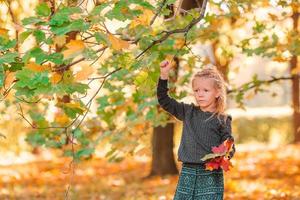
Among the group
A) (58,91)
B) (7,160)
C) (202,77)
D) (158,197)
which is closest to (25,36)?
(58,91)

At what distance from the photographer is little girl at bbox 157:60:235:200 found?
4.76 meters

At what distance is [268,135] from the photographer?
22.8 metres

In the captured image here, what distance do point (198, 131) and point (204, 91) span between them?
28 cm

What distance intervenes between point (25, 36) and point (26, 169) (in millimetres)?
12142

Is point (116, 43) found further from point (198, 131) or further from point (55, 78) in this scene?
point (198, 131)

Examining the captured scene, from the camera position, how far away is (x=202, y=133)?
4.78 m

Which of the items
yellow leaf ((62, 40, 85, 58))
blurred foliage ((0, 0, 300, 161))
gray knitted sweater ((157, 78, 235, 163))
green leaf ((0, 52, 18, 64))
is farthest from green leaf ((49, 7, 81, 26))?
gray knitted sweater ((157, 78, 235, 163))

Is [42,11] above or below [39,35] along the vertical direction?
above

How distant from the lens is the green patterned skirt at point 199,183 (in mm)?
4797

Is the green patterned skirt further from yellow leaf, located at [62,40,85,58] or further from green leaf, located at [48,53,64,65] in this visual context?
yellow leaf, located at [62,40,85,58]

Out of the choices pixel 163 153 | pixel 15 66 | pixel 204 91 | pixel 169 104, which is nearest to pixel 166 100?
pixel 169 104

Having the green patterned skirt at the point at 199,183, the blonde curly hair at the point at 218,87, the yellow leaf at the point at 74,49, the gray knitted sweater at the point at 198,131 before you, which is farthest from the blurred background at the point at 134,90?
the green patterned skirt at the point at 199,183

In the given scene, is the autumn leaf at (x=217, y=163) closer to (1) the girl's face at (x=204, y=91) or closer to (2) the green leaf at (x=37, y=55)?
(1) the girl's face at (x=204, y=91)

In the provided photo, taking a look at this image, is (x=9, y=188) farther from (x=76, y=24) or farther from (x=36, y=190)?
(x=76, y=24)
